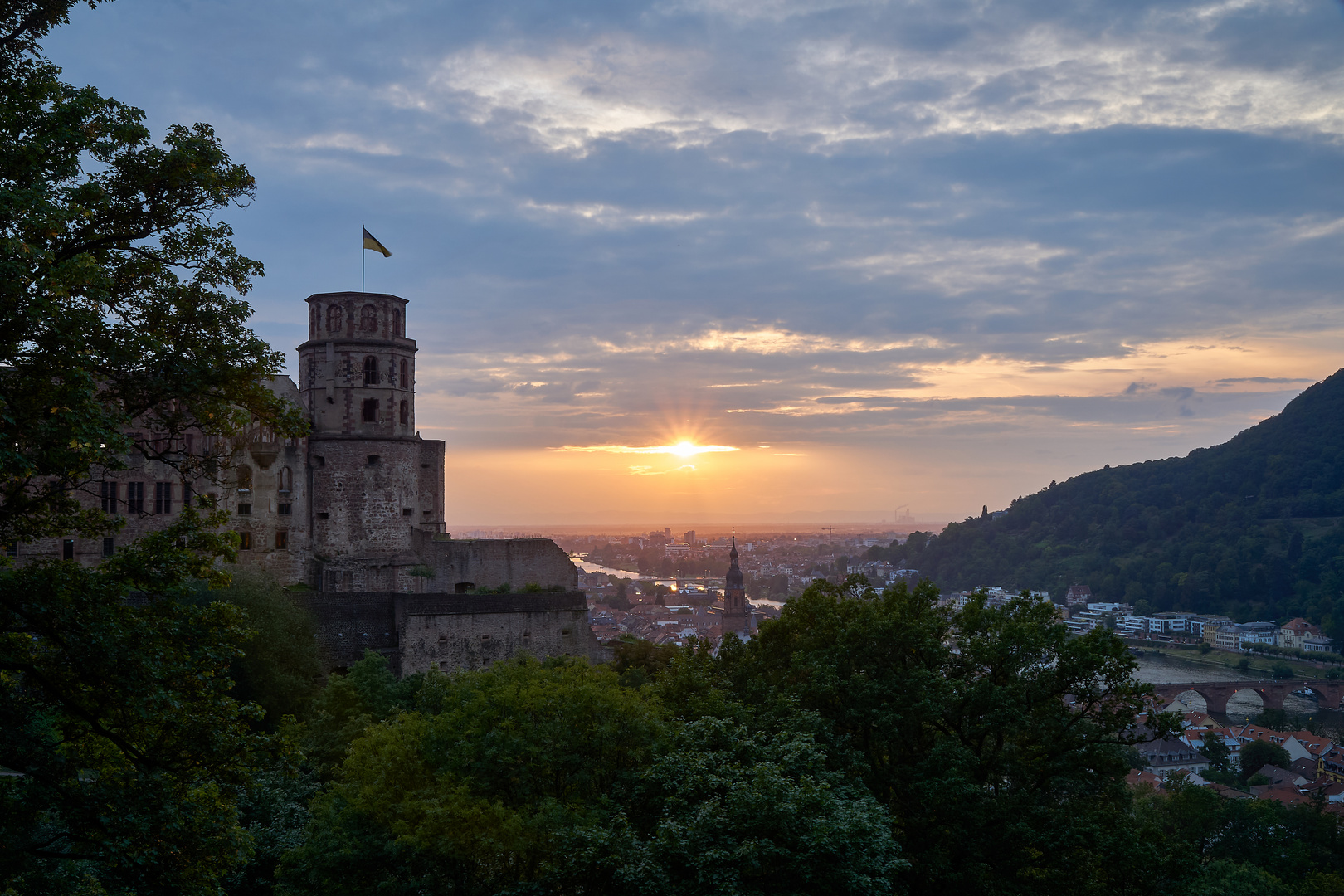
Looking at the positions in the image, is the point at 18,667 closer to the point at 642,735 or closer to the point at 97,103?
the point at 97,103

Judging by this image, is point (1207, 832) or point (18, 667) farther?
point (1207, 832)

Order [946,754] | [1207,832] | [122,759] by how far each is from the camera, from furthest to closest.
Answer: [1207,832] → [946,754] → [122,759]

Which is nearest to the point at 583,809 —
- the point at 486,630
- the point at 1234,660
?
the point at 486,630

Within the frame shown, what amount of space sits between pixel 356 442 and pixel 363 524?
367 centimetres

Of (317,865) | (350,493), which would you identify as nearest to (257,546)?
(350,493)

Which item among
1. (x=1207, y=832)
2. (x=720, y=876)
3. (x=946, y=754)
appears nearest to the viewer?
(x=720, y=876)

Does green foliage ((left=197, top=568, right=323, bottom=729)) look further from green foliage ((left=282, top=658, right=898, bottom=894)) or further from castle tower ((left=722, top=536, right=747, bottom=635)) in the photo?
castle tower ((left=722, top=536, right=747, bottom=635))

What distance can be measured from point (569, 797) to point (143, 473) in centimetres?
2826

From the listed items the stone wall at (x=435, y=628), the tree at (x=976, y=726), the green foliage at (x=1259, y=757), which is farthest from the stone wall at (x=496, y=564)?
the green foliage at (x=1259, y=757)

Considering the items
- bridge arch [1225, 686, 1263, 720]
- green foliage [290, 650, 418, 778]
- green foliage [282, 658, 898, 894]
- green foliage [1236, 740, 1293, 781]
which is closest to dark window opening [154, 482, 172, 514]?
green foliage [290, 650, 418, 778]

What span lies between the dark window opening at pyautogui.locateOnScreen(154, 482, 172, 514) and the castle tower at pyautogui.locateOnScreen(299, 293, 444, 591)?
5.54 m

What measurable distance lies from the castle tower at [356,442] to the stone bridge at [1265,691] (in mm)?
107411

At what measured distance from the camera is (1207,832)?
49531 mm

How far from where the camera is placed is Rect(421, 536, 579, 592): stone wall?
143 ft
